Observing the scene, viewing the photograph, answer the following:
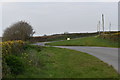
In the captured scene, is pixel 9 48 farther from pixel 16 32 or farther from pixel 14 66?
pixel 16 32

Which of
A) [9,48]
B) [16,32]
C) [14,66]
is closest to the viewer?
[14,66]

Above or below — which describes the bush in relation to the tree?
below

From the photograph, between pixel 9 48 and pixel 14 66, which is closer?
pixel 14 66

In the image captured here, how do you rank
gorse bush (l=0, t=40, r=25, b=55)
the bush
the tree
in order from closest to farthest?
the bush → gorse bush (l=0, t=40, r=25, b=55) → the tree

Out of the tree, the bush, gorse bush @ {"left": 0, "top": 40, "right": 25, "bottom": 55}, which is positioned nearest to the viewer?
the bush

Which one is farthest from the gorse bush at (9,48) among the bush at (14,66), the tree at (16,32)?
the tree at (16,32)

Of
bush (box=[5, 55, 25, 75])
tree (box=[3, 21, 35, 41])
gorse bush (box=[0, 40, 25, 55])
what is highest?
tree (box=[3, 21, 35, 41])

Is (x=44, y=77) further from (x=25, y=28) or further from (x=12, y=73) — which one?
(x=25, y=28)

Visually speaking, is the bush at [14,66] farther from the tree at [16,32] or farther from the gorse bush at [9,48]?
the tree at [16,32]

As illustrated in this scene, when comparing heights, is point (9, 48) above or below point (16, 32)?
below

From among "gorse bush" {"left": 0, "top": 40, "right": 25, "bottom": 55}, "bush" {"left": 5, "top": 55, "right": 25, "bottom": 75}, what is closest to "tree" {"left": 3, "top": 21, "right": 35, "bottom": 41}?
"gorse bush" {"left": 0, "top": 40, "right": 25, "bottom": 55}

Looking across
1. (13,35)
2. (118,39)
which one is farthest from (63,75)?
(118,39)

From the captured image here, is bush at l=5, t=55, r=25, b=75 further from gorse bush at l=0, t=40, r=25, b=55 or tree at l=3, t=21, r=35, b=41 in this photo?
tree at l=3, t=21, r=35, b=41

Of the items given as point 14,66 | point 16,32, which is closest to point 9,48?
point 14,66
